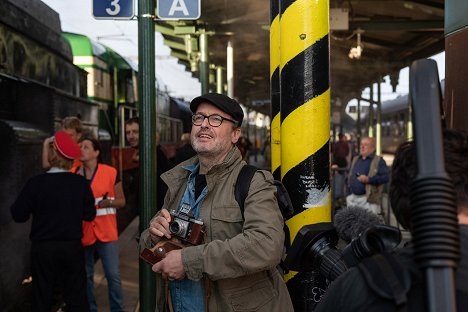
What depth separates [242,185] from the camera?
2.07 metres

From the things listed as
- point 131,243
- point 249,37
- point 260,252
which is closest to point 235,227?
point 260,252

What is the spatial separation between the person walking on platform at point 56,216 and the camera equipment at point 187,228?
1809 mm

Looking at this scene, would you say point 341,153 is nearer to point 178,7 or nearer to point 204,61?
point 204,61

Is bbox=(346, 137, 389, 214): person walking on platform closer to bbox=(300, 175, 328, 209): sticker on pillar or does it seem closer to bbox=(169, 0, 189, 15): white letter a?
bbox=(169, 0, 189, 15): white letter a

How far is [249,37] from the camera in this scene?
10094mm

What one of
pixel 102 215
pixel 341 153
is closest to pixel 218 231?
pixel 102 215

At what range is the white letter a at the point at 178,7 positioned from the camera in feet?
10.8

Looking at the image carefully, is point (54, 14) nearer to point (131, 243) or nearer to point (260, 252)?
point (131, 243)

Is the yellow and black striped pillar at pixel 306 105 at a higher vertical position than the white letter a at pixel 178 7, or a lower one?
lower

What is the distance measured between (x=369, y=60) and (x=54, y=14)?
27.0 feet

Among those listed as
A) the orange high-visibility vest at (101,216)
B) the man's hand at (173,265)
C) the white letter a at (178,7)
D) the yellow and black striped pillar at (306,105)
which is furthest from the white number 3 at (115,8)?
the man's hand at (173,265)

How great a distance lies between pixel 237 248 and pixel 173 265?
10.2 inches

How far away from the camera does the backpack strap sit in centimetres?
205

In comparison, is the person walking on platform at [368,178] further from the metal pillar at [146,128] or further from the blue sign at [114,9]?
the blue sign at [114,9]
